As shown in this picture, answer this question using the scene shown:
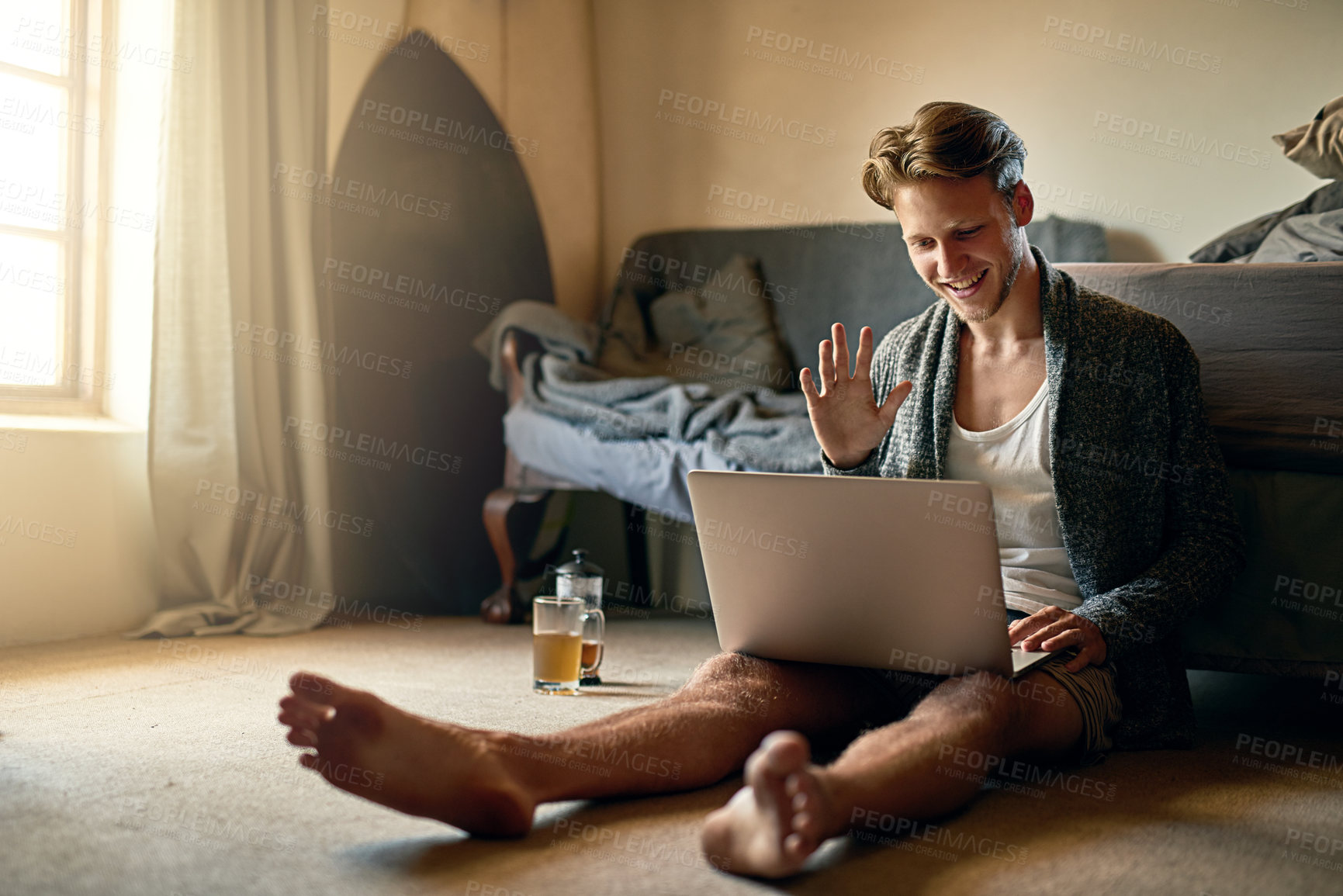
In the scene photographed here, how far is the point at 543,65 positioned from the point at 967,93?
3.98ft

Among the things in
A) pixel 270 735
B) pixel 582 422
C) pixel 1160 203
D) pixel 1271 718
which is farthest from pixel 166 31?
pixel 1271 718

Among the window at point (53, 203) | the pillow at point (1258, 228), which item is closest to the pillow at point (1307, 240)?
the pillow at point (1258, 228)

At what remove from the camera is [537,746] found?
38.7 inches

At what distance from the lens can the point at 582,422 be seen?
2.40 m

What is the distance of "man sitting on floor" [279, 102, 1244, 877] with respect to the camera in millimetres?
1084

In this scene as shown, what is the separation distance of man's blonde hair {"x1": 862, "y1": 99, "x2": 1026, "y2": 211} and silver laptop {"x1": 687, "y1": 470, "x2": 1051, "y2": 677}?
16.8 inches

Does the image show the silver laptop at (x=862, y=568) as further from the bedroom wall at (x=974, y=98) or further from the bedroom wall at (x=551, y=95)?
the bedroom wall at (x=551, y=95)

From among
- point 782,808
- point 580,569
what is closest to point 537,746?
point 782,808

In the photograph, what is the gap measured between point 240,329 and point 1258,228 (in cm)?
210

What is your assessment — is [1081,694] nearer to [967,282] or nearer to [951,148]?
[967,282]

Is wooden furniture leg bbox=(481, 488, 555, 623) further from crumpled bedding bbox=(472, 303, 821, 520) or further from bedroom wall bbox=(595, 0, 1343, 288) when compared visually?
bedroom wall bbox=(595, 0, 1343, 288)

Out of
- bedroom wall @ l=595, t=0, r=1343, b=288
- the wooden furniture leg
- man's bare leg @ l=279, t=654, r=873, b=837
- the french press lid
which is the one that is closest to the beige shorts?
man's bare leg @ l=279, t=654, r=873, b=837

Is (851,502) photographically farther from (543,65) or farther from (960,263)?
(543,65)

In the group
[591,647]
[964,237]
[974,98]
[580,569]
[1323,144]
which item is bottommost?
[591,647]
